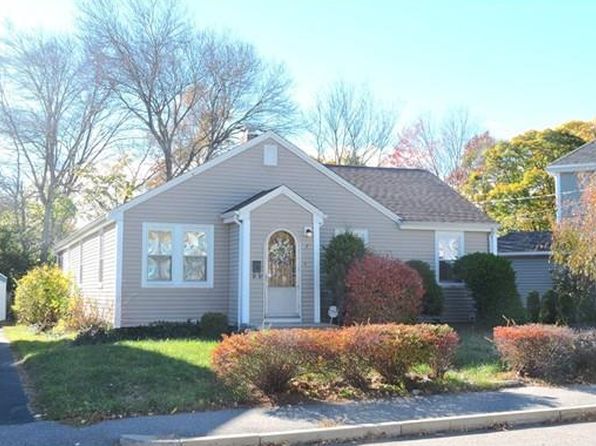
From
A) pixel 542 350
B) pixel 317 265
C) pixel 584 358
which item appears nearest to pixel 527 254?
pixel 317 265

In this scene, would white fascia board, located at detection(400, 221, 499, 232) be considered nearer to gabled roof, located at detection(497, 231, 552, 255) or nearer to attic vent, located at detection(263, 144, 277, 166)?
attic vent, located at detection(263, 144, 277, 166)

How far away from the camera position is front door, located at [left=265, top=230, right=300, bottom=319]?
18.7 metres

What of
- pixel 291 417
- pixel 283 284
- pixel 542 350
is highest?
pixel 283 284

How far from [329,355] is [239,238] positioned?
855 centimetres

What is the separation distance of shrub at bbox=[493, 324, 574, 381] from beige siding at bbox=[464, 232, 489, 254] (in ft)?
34.8

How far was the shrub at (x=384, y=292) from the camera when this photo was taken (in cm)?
1717

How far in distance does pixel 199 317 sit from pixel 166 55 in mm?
25110

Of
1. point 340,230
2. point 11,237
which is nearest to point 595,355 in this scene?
point 340,230

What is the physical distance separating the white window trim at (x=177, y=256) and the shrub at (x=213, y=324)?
132cm

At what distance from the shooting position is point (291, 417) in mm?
8875

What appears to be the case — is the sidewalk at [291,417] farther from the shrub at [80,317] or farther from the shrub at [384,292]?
the shrub at [80,317]

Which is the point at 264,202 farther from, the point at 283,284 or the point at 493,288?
the point at 493,288

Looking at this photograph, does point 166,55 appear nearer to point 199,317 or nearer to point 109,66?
point 109,66

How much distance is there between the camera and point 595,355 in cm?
1193
